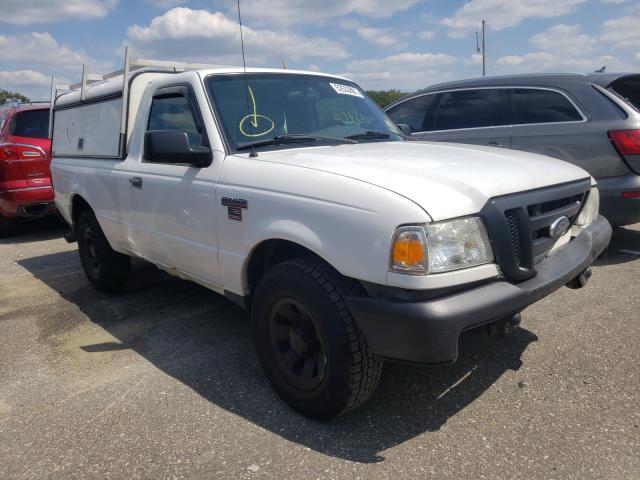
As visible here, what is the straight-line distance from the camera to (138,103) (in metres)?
4.32

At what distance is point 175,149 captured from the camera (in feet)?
10.4

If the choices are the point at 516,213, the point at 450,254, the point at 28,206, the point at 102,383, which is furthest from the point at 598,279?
the point at 28,206

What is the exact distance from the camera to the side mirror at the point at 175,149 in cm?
316

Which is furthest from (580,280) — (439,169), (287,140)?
(287,140)

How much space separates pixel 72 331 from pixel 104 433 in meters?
1.70

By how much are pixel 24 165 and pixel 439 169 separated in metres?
6.76

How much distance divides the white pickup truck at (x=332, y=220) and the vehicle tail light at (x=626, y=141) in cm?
209

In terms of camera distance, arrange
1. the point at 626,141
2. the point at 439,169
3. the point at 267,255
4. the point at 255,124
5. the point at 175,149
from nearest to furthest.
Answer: the point at 439,169
the point at 267,255
the point at 175,149
the point at 255,124
the point at 626,141

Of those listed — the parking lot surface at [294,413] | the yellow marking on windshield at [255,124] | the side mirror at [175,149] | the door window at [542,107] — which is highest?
the door window at [542,107]

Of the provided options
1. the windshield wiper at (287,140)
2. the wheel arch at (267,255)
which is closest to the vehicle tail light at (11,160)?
the windshield wiper at (287,140)

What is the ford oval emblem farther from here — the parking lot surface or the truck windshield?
the truck windshield

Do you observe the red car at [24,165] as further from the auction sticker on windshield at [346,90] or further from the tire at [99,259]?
the auction sticker on windshield at [346,90]

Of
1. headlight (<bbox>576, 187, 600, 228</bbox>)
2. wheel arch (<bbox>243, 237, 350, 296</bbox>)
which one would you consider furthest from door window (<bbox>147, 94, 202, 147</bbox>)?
headlight (<bbox>576, 187, 600, 228</bbox>)

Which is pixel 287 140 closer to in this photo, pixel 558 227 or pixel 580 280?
pixel 558 227
